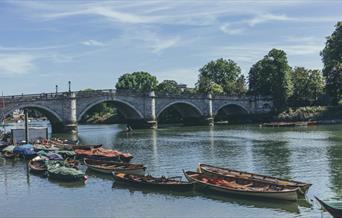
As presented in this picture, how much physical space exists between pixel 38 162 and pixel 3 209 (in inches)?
586

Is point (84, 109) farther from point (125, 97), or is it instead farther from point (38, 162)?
point (38, 162)

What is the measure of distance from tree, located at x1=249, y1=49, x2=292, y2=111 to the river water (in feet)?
192

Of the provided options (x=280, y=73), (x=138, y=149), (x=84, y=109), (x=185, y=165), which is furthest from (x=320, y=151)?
(x=280, y=73)

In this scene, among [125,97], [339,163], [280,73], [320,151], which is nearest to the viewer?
[339,163]

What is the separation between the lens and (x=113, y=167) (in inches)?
1704

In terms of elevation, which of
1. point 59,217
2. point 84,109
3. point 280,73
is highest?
point 280,73

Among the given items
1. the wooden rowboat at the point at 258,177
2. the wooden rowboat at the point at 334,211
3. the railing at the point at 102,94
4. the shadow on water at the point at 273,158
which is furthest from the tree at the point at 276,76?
the wooden rowboat at the point at 334,211

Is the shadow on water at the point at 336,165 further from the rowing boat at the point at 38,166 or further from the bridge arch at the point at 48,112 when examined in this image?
the bridge arch at the point at 48,112

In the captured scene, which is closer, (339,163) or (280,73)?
(339,163)

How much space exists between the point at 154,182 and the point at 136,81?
4890 inches

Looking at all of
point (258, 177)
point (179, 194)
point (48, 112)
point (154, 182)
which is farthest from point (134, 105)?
point (179, 194)

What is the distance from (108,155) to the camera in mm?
50250

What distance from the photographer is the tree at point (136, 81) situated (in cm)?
15738

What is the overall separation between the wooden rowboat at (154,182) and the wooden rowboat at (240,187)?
117cm
